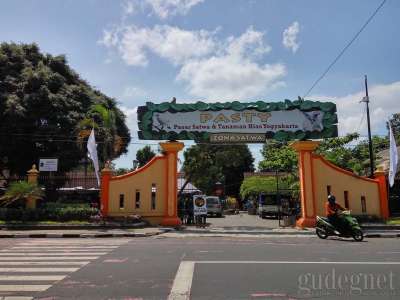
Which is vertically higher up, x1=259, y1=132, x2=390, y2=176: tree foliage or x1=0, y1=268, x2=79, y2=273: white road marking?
x1=259, y1=132, x2=390, y2=176: tree foliage

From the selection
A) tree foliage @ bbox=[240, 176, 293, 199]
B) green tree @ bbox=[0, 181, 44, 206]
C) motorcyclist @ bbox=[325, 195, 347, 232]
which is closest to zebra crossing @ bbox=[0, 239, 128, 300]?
motorcyclist @ bbox=[325, 195, 347, 232]

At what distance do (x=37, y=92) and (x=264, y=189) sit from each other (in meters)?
22.6

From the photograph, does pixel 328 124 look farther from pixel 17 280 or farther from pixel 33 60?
pixel 33 60

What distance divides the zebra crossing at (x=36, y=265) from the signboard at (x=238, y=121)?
10.6 meters

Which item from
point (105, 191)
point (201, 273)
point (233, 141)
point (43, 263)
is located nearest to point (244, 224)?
point (233, 141)

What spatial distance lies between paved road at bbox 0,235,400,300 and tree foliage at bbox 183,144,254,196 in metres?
26.2

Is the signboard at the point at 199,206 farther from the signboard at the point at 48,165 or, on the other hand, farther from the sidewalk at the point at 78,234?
the signboard at the point at 48,165

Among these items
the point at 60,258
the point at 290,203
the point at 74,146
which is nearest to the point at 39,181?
the point at 74,146

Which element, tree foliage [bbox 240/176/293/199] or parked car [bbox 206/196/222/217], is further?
tree foliage [bbox 240/176/293/199]

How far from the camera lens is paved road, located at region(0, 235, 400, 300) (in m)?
6.30

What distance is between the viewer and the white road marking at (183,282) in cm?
612

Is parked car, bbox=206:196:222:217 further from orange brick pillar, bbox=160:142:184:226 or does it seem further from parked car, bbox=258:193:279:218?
orange brick pillar, bbox=160:142:184:226

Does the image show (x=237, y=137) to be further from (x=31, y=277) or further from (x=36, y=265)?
(x=31, y=277)

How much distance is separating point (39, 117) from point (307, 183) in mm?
17701
